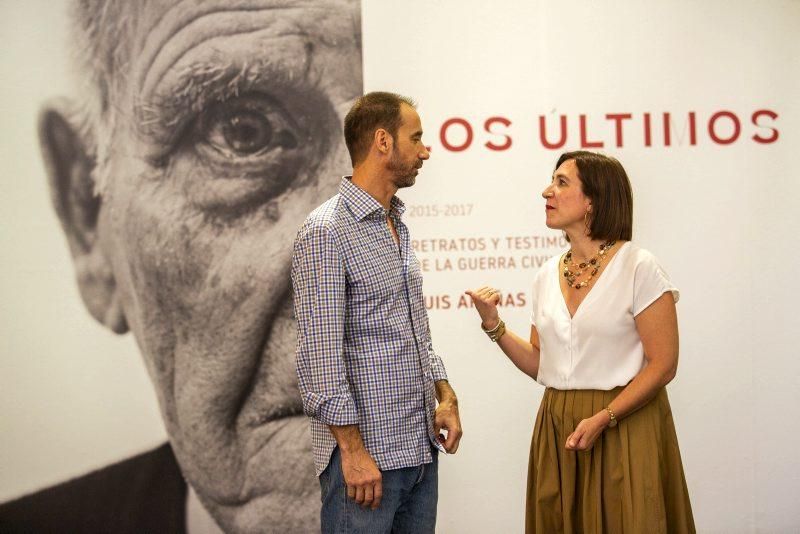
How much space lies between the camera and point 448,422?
2266mm

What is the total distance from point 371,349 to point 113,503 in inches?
92.2

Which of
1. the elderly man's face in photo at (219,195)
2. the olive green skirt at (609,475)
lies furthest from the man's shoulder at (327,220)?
the elderly man's face in photo at (219,195)

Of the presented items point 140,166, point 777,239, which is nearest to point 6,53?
point 140,166

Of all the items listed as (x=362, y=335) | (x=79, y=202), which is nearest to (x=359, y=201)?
(x=362, y=335)

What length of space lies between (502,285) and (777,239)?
1245 millimetres

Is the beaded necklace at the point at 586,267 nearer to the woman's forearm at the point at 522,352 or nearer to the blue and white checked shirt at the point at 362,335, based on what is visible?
the woman's forearm at the point at 522,352

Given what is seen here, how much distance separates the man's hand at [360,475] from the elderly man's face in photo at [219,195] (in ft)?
6.08

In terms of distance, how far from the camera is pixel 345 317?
2.14 metres

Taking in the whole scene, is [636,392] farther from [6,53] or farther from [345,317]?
[6,53]

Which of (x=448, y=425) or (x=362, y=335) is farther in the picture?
(x=448, y=425)

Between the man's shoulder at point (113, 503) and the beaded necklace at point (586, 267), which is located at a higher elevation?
the beaded necklace at point (586, 267)

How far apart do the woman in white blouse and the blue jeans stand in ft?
1.45

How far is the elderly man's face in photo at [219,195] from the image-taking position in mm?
3836

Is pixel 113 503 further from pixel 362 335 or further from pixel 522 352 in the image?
pixel 362 335
